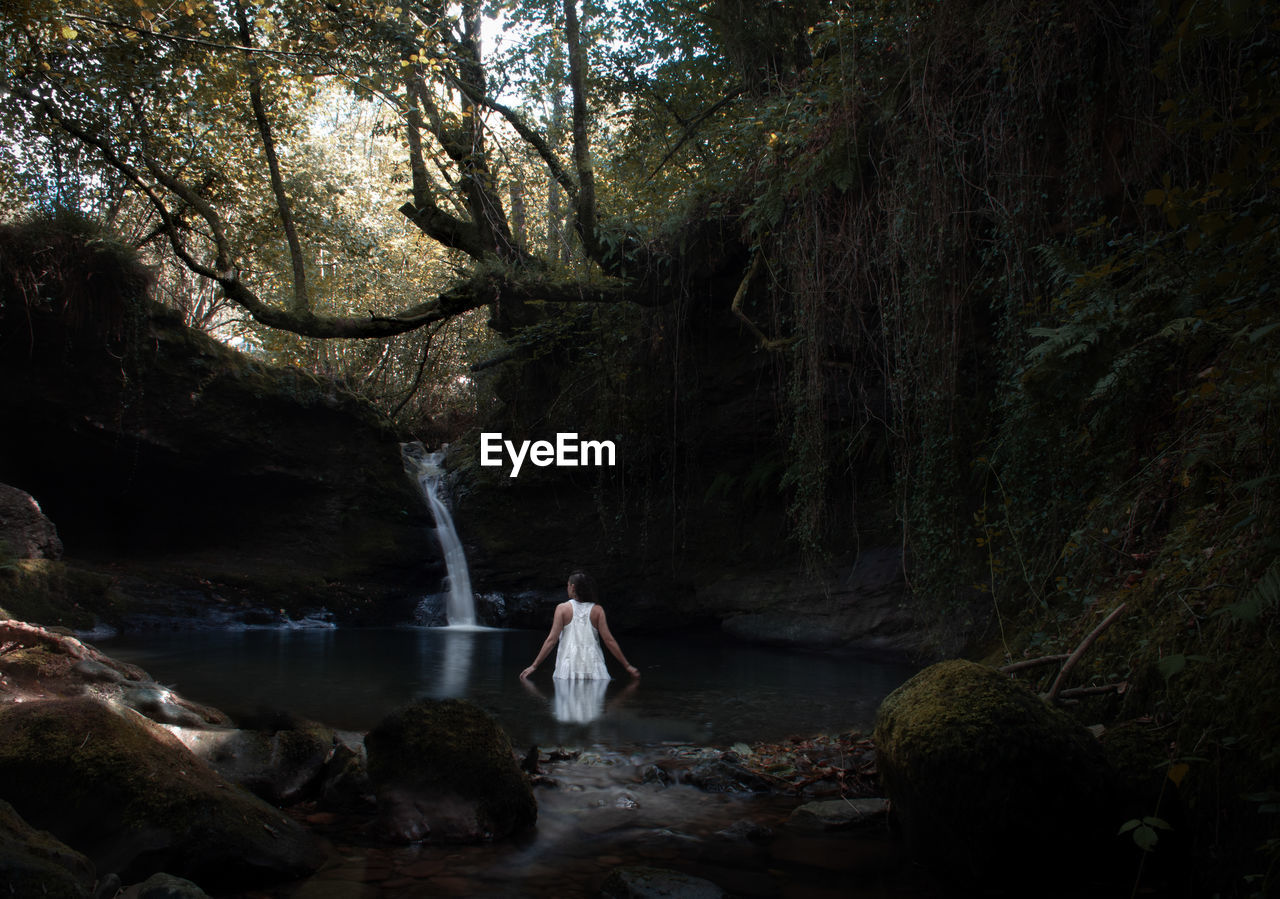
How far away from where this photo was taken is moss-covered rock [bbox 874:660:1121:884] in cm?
315

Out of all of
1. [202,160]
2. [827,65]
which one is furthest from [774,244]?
[202,160]

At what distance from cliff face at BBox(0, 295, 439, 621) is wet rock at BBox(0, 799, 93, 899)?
12.0 meters

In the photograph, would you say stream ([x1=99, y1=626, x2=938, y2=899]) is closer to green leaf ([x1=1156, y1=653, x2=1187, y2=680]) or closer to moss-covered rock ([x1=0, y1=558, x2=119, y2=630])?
moss-covered rock ([x1=0, y1=558, x2=119, y2=630])

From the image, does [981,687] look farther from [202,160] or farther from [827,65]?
[202,160]

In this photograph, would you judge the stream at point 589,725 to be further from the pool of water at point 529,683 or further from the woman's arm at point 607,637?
the woman's arm at point 607,637

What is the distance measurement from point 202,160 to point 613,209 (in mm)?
7333

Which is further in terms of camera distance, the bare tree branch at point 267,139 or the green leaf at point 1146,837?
the bare tree branch at point 267,139

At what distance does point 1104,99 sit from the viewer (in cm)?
634

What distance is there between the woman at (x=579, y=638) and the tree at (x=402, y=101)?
4.63 meters

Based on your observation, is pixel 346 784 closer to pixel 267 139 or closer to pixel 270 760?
pixel 270 760

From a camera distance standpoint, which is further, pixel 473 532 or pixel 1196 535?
pixel 473 532

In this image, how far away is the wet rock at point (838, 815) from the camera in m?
3.95

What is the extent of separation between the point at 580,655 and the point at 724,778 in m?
4.44

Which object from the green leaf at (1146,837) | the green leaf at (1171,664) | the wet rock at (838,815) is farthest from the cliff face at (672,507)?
the green leaf at (1171,664)
